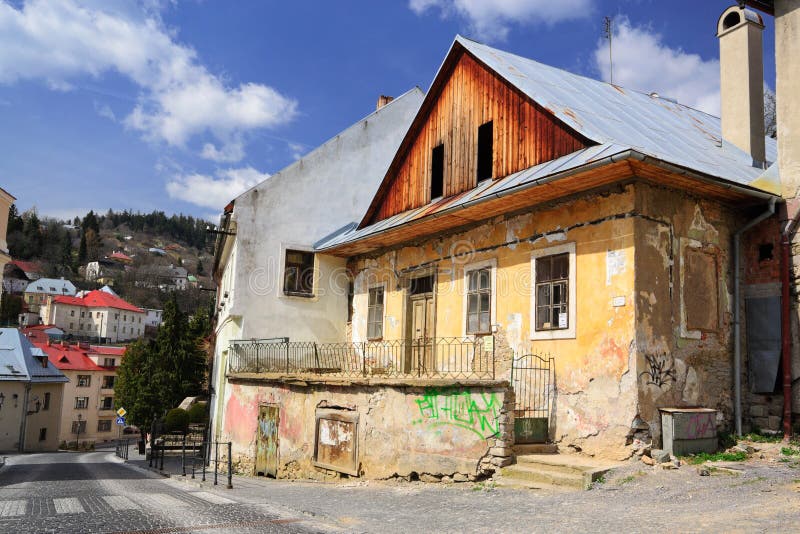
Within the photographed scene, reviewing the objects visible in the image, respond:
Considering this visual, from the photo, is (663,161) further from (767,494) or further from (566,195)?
(767,494)

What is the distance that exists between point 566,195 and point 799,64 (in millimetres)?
4637

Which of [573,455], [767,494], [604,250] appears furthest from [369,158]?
[767,494]

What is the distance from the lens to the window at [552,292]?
12172mm

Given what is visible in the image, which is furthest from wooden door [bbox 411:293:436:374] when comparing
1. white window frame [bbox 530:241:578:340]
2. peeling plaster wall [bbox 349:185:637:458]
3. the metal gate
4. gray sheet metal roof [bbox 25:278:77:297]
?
gray sheet metal roof [bbox 25:278:77:297]

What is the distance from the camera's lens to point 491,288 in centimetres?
1385

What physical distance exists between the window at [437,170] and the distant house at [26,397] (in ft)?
157

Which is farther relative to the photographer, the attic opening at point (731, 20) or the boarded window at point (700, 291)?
the attic opening at point (731, 20)

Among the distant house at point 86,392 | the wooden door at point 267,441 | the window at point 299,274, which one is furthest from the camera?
the distant house at point 86,392

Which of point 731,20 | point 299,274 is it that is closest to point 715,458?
point 731,20

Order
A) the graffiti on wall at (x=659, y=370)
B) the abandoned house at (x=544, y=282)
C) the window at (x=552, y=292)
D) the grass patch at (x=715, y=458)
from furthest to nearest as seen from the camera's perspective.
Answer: the window at (x=552, y=292), the abandoned house at (x=544, y=282), the graffiti on wall at (x=659, y=370), the grass patch at (x=715, y=458)

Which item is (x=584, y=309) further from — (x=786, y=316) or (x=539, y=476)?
(x=786, y=316)

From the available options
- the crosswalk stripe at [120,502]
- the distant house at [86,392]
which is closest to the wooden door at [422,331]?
the crosswalk stripe at [120,502]

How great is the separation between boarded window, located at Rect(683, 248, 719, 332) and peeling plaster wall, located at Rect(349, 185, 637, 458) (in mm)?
1450

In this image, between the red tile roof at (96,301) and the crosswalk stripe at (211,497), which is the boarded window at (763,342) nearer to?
the crosswalk stripe at (211,497)
